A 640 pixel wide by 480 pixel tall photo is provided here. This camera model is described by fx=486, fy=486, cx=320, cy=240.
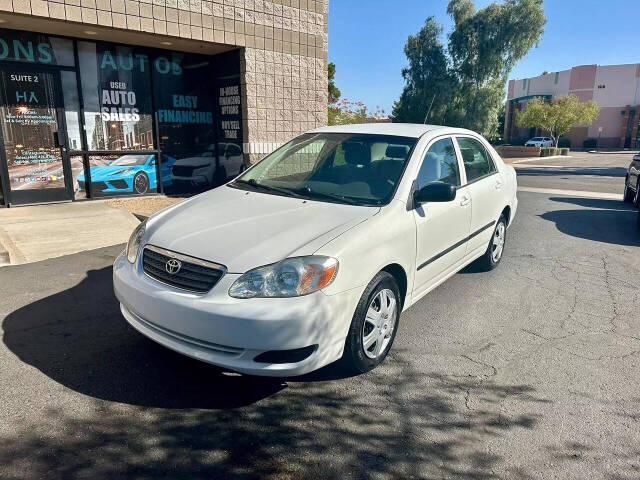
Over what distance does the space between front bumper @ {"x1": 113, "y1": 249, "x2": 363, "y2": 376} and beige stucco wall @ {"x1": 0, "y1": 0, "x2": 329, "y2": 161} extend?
22.1 ft

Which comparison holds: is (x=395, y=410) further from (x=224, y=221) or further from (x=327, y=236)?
(x=224, y=221)

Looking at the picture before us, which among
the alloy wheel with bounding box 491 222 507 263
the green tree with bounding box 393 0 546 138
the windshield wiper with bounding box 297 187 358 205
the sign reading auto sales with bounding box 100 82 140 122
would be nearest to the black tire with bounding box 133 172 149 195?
the sign reading auto sales with bounding box 100 82 140 122

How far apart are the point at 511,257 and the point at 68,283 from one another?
5.45 m

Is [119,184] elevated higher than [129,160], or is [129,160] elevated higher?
[129,160]

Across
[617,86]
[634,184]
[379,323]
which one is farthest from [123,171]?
[617,86]

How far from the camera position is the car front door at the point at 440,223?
12.8ft

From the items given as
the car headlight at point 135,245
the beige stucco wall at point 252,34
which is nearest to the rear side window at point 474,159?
the car headlight at point 135,245

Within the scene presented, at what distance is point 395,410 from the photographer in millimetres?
3043

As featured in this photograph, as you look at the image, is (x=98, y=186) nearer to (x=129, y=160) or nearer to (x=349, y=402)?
(x=129, y=160)

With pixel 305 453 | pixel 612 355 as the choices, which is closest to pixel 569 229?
pixel 612 355

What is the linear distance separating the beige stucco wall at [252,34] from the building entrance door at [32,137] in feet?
3.16

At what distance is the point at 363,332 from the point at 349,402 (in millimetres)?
464

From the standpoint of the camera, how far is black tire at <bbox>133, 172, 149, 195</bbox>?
10367 millimetres

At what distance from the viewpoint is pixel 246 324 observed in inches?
108
